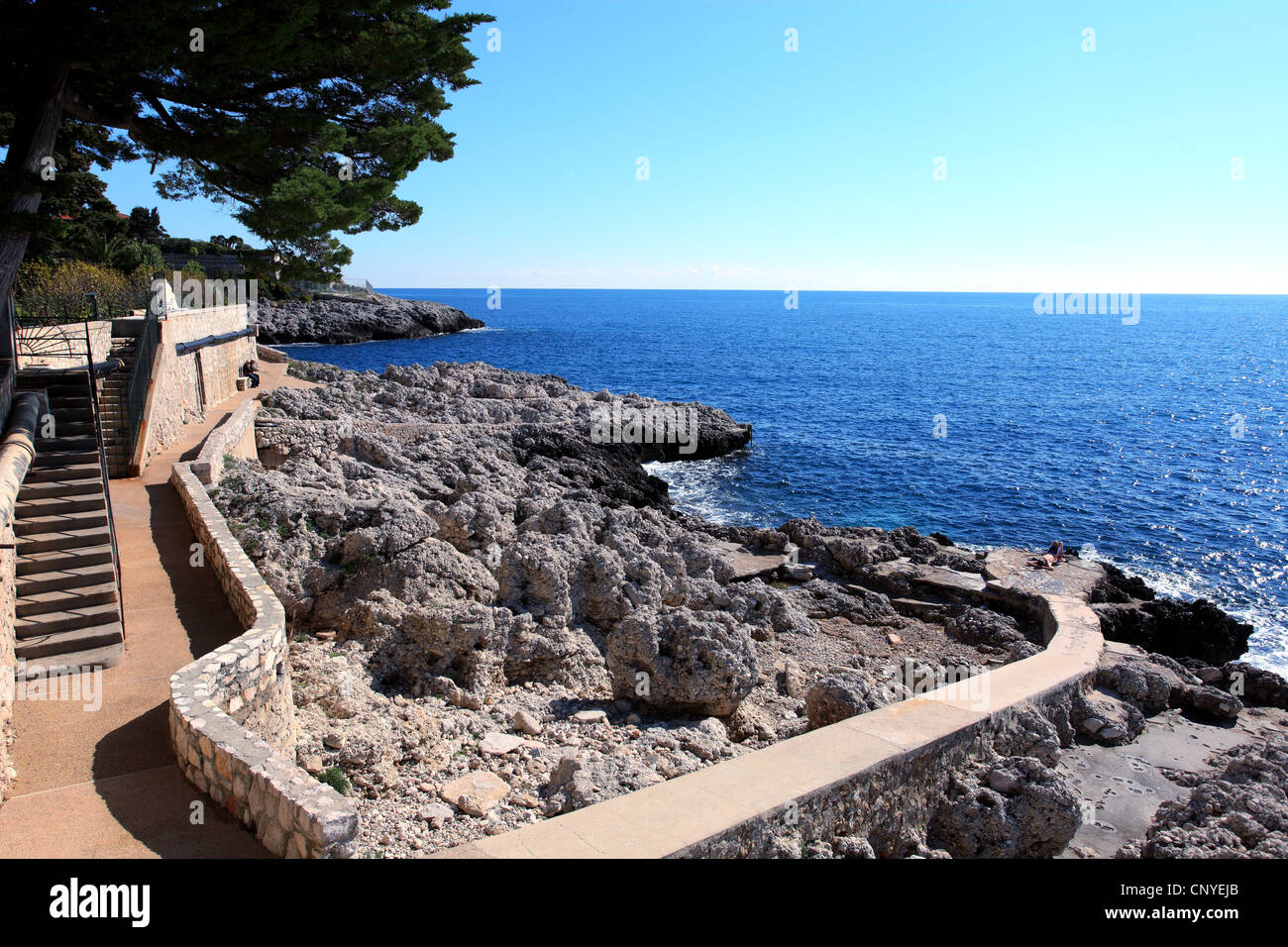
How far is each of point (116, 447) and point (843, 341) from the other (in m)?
109

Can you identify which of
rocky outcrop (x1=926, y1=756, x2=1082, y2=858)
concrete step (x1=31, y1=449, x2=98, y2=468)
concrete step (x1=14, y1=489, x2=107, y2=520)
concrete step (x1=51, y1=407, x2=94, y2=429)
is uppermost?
concrete step (x1=51, y1=407, x2=94, y2=429)

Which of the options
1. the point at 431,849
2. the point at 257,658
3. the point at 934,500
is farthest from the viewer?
the point at 934,500

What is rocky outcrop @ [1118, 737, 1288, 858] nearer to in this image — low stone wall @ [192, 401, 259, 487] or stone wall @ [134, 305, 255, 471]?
low stone wall @ [192, 401, 259, 487]

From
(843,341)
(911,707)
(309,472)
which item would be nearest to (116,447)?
(309,472)

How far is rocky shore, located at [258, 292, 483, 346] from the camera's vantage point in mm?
81062

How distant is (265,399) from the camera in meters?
21.6

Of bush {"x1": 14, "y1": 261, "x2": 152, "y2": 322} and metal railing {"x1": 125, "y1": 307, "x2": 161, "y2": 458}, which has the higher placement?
bush {"x1": 14, "y1": 261, "x2": 152, "y2": 322}

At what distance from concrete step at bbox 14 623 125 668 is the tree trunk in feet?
20.3

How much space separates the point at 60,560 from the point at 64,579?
0.45 m

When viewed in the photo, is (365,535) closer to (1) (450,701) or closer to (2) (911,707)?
(1) (450,701)

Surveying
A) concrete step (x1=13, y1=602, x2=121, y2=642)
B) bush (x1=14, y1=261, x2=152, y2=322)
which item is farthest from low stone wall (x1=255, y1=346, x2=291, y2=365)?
concrete step (x1=13, y1=602, x2=121, y2=642)

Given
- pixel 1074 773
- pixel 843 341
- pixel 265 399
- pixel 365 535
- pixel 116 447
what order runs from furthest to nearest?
pixel 843 341, pixel 265 399, pixel 116 447, pixel 365 535, pixel 1074 773

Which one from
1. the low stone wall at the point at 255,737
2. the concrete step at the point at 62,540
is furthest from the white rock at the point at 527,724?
the concrete step at the point at 62,540

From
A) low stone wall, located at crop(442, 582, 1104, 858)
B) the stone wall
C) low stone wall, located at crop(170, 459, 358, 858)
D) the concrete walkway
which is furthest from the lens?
the stone wall
